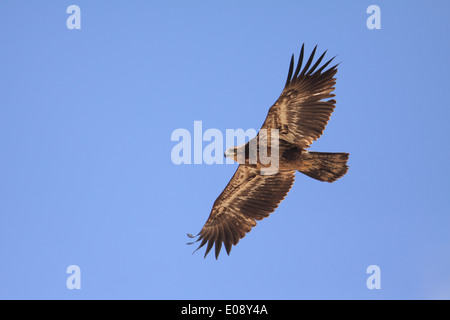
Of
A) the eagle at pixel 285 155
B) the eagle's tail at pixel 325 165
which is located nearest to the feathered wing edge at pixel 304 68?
the eagle at pixel 285 155

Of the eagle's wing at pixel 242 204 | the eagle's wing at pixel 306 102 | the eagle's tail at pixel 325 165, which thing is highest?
the eagle's wing at pixel 306 102

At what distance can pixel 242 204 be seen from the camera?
13.5 metres

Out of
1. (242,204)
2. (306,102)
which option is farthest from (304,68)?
(242,204)

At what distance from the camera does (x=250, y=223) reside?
→ 13.2m

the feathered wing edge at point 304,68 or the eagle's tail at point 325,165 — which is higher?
the feathered wing edge at point 304,68

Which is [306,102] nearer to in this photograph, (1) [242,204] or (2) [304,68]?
(2) [304,68]

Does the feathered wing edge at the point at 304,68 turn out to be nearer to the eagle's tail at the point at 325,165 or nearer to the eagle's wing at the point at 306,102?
the eagle's wing at the point at 306,102

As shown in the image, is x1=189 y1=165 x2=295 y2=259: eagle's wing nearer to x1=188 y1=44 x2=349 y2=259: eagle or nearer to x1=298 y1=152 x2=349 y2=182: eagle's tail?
x1=188 y1=44 x2=349 y2=259: eagle

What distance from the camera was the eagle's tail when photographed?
11.8 metres

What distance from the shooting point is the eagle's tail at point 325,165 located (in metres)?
11.8

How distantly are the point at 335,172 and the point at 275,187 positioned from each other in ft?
5.76
